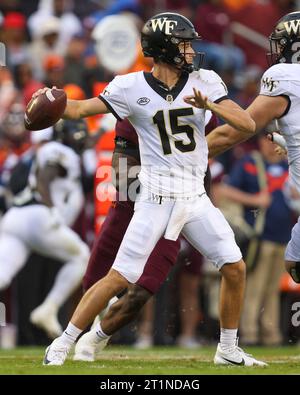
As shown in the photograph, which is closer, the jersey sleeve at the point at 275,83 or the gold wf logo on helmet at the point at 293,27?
the jersey sleeve at the point at 275,83

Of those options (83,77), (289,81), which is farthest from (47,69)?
(289,81)

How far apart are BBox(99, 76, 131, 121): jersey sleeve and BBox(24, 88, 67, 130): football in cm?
23

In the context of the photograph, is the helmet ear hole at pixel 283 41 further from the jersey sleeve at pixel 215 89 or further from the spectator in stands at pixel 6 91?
the spectator in stands at pixel 6 91

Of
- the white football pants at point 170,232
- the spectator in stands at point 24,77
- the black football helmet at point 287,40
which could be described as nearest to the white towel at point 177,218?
the white football pants at point 170,232

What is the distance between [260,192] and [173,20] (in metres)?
4.51

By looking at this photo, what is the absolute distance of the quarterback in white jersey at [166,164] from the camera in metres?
7.29

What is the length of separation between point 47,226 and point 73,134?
94 cm

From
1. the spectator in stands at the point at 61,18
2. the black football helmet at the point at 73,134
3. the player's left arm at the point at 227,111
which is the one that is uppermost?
the spectator in stands at the point at 61,18

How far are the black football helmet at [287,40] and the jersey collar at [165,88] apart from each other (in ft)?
2.22

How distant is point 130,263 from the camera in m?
7.30

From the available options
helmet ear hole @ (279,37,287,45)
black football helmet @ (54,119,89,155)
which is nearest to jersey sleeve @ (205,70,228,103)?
helmet ear hole @ (279,37,287,45)

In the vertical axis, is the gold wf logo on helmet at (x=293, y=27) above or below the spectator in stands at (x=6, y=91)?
above

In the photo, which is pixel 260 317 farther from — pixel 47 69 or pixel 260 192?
pixel 47 69

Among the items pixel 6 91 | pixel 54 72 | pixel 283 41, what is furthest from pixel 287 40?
pixel 6 91
